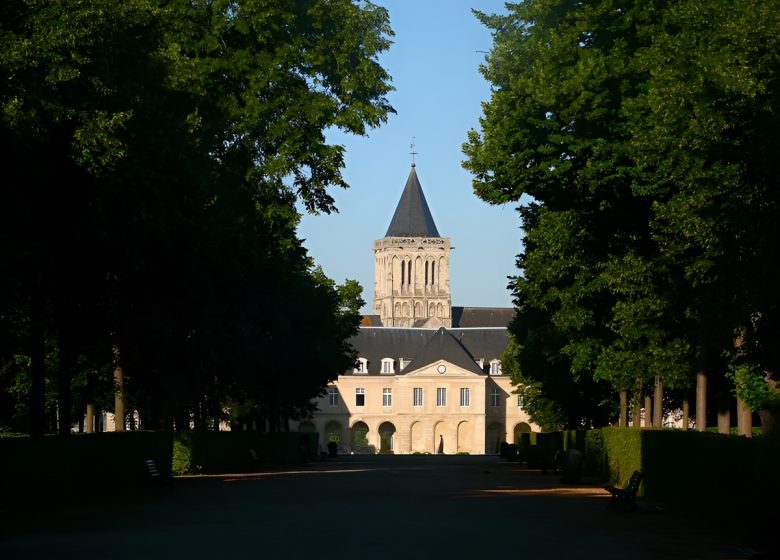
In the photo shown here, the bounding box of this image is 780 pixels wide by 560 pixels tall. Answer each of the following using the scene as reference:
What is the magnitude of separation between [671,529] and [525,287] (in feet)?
92.8

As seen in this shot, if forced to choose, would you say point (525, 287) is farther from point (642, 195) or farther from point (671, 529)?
point (671, 529)

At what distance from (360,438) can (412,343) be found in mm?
12386

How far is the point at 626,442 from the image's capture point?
37344mm

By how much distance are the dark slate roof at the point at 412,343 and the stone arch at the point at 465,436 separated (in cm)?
718

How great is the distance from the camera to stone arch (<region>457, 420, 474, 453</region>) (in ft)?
495

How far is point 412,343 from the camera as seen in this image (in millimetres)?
159875

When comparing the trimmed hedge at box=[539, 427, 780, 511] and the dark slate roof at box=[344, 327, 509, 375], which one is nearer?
the trimmed hedge at box=[539, 427, 780, 511]

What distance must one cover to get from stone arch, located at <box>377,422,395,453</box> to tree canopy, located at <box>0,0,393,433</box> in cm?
10891

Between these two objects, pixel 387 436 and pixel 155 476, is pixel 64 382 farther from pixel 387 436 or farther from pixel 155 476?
pixel 387 436

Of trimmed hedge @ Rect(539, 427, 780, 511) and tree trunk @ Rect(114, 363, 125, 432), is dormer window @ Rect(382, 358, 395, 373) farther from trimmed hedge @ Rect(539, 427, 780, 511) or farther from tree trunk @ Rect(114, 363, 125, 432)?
trimmed hedge @ Rect(539, 427, 780, 511)

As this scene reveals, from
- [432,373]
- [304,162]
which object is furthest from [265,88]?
[432,373]

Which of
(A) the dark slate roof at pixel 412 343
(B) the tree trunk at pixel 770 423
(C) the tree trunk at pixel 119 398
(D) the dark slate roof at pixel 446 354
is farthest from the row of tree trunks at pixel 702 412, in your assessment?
(A) the dark slate roof at pixel 412 343

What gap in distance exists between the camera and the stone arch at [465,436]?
150875 millimetres

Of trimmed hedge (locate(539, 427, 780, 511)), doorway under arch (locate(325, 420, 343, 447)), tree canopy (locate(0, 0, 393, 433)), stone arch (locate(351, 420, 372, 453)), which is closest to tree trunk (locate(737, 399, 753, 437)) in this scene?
trimmed hedge (locate(539, 427, 780, 511))
